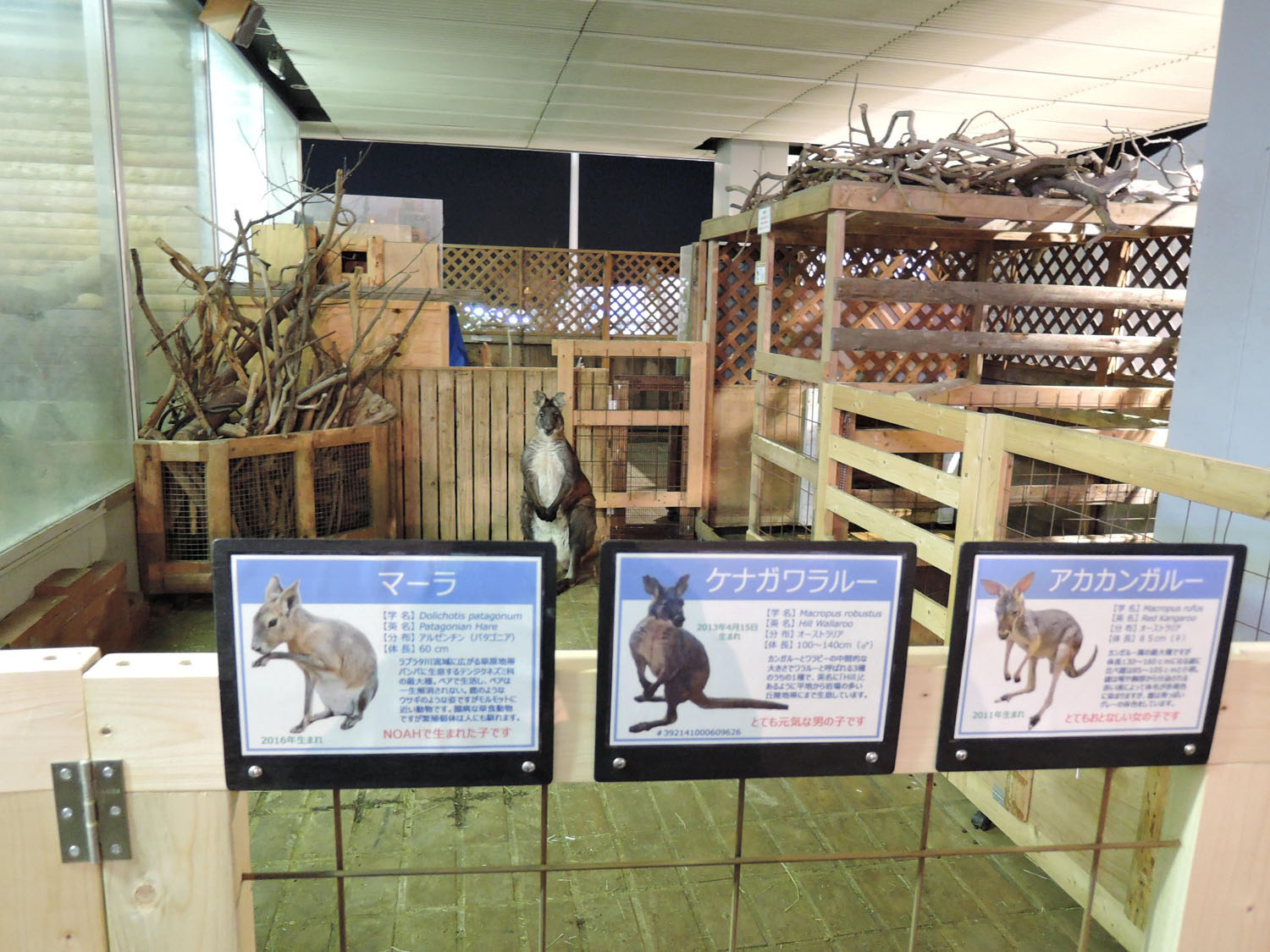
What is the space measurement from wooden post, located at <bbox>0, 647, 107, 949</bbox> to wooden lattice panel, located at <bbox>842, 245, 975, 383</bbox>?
5.57 m

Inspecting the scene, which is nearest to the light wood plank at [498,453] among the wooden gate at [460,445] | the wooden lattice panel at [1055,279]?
the wooden gate at [460,445]

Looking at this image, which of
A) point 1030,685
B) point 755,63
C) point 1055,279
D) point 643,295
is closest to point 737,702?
point 1030,685

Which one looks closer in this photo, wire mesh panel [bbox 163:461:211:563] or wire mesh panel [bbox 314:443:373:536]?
wire mesh panel [bbox 163:461:211:563]

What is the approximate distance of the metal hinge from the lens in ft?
3.47

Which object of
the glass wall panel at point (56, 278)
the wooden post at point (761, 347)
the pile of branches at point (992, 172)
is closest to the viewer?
the glass wall panel at point (56, 278)

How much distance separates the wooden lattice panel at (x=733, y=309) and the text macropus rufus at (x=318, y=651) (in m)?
5.45

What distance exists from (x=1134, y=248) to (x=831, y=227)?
145 inches

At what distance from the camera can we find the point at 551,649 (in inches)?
42.6

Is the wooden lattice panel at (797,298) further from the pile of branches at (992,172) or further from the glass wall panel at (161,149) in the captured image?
the glass wall panel at (161,149)

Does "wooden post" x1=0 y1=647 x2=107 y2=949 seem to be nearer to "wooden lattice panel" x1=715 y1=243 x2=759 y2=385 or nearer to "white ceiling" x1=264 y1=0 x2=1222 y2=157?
"wooden lattice panel" x1=715 y1=243 x2=759 y2=385

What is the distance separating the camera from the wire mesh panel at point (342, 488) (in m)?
5.29

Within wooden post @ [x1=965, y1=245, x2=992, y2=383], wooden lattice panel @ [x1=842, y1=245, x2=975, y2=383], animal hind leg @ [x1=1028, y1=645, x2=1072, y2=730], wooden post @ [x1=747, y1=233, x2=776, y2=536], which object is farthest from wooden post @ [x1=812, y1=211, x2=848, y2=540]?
animal hind leg @ [x1=1028, y1=645, x2=1072, y2=730]

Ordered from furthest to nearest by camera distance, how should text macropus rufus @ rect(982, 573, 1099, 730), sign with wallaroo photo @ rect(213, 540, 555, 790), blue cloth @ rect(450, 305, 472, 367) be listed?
1. blue cloth @ rect(450, 305, 472, 367)
2. text macropus rufus @ rect(982, 573, 1099, 730)
3. sign with wallaroo photo @ rect(213, 540, 555, 790)

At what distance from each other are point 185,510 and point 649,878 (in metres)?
3.71
